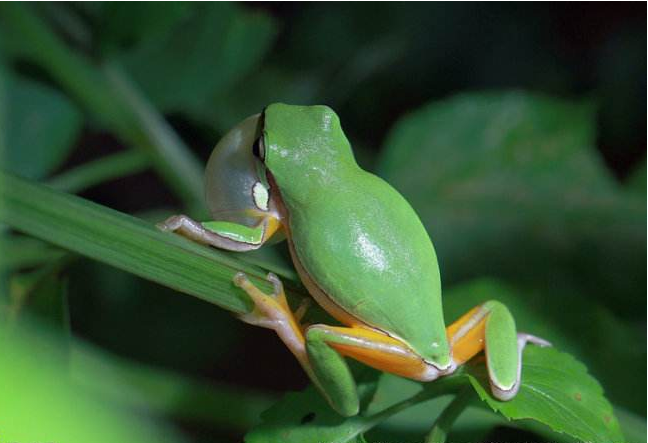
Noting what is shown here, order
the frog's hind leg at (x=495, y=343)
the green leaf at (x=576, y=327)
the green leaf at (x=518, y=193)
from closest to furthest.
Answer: the frog's hind leg at (x=495, y=343) < the green leaf at (x=576, y=327) < the green leaf at (x=518, y=193)

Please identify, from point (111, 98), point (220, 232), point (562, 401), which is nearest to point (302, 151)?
point (220, 232)

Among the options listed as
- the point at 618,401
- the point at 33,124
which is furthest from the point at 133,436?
the point at 33,124

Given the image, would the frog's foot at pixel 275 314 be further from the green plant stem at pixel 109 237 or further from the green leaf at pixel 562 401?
Result: the green leaf at pixel 562 401

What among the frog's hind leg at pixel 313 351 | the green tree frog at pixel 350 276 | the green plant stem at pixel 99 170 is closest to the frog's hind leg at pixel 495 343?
the green tree frog at pixel 350 276

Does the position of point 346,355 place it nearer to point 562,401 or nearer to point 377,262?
point 377,262

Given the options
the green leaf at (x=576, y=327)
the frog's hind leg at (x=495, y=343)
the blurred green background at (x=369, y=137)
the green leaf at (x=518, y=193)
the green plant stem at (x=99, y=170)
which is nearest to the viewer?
the frog's hind leg at (x=495, y=343)

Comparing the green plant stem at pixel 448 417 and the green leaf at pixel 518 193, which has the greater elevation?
the green plant stem at pixel 448 417

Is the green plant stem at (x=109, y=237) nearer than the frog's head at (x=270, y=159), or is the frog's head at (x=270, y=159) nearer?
the green plant stem at (x=109, y=237)
